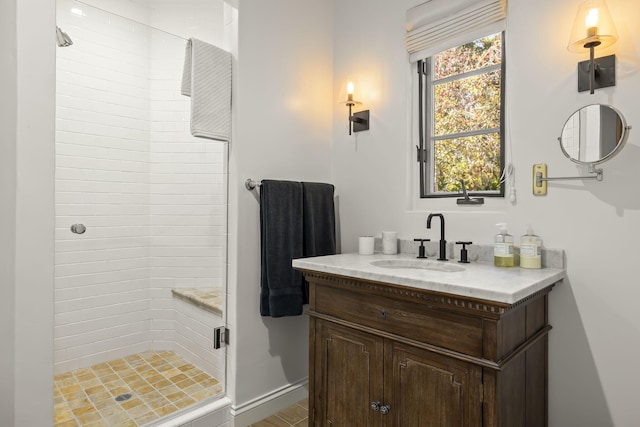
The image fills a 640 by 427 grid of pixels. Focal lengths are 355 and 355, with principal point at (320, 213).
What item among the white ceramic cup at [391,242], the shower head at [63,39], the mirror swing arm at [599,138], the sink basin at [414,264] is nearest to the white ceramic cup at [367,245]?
the white ceramic cup at [391,242]

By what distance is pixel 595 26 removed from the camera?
1315 mm

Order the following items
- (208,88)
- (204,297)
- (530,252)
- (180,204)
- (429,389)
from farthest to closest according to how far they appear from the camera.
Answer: (180,204), (204,297), (208,88), (530,252), (429,389)

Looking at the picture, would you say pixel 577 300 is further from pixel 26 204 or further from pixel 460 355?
pixel 26 204

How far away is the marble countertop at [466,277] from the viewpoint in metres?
1.12

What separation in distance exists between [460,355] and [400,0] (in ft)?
6.26

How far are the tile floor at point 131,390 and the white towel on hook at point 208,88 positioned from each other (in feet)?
4.39

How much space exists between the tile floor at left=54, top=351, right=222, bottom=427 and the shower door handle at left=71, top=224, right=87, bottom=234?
0.72 m

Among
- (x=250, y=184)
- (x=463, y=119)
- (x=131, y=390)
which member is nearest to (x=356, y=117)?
(x=463, y=119)

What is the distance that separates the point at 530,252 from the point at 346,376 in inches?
37.3

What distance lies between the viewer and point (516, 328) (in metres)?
1.25

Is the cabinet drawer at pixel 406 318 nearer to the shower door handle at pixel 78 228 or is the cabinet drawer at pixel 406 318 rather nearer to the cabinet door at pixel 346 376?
the cabinet door at pixel 346 376

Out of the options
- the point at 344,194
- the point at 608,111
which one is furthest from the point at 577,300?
the point at 344,194

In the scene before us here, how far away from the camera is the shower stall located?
5.98 feet

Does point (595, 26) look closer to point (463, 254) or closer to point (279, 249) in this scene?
point (463, 254)
